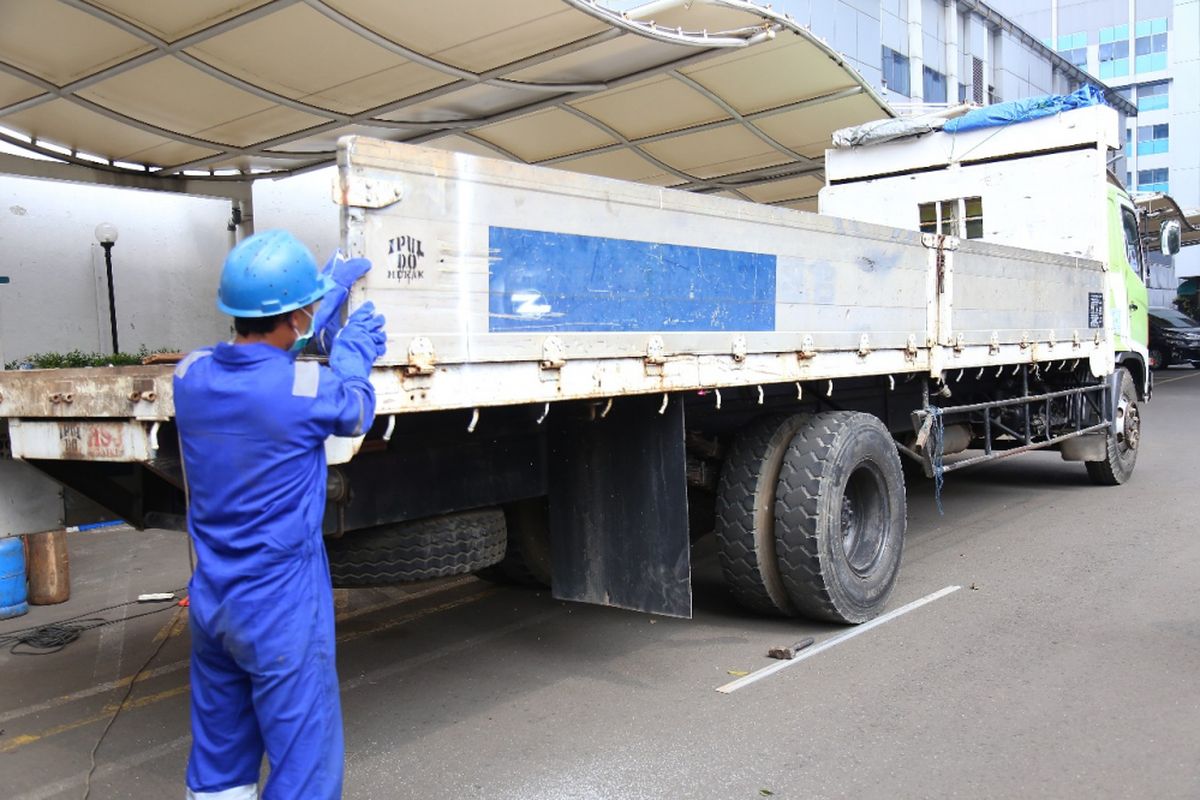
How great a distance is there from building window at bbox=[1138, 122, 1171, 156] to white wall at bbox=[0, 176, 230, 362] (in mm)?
67522

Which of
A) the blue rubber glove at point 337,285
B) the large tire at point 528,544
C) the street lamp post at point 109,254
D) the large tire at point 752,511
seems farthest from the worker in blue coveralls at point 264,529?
the street lamp post at point 109,254

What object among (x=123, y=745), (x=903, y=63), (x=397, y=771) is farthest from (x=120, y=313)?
(x=903, y=63)

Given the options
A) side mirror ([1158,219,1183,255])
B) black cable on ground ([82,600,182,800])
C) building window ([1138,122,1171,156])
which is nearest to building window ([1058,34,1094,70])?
building window ([1138,122,1171,156])

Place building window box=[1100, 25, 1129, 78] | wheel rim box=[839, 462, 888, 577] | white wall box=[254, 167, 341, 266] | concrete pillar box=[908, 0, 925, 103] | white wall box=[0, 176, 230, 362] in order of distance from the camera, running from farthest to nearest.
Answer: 1. building window box=[1100, 25, 1129, 78]
2. concrete pillar box=[908, 0, 925, 103]
3. white wall box=[254, 167, 341, 266]
4. white wall box=[0, 176, 230, 362]
5. wheel rim box=[839, 462, 888, 577]

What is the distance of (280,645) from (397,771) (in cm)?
146

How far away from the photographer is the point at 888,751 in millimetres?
3980

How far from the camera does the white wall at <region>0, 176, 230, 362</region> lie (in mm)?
10523

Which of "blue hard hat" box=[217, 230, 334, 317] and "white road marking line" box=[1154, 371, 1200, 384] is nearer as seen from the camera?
"blue hard hat" box=[217, 230, 334, 317]

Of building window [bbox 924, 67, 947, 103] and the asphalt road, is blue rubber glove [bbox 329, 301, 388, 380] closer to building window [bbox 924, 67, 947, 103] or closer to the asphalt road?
the asphalt road

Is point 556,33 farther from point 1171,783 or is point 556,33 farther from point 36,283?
point 1171,783

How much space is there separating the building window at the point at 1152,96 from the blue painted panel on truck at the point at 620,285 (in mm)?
72316

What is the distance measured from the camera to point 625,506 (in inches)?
188

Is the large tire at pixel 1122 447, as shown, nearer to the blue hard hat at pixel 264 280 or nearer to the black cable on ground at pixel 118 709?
the black cable on ground at pixel 118 709

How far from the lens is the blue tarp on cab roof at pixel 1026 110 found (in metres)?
8.88
